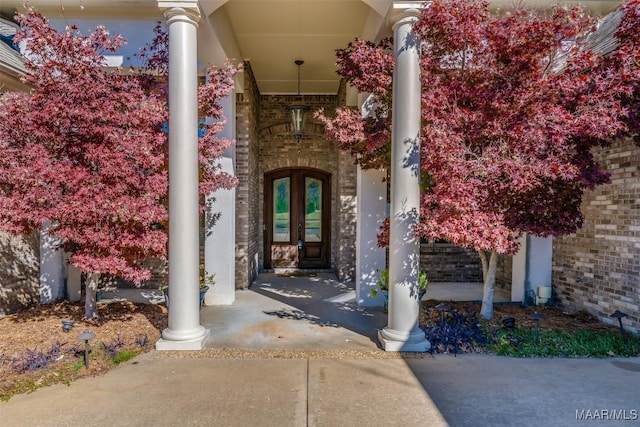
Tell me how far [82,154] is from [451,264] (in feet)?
20.5

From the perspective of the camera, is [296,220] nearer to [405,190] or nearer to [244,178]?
[244,178]

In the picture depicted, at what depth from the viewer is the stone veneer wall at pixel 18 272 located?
484 cm

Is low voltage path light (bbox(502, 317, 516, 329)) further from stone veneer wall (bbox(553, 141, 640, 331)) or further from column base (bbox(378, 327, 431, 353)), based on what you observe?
stone veneer wall (bbox(553, 141, 640, 331))

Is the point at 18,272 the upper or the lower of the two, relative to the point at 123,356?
upper

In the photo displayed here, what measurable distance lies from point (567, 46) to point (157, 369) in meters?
5.25

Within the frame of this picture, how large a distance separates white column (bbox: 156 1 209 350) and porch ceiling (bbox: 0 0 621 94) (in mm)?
483

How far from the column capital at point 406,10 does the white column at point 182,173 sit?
6.60 feet

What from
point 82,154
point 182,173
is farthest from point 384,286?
point 82,154

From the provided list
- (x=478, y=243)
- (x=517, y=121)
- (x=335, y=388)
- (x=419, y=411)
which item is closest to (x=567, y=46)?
(x=517, y=121)

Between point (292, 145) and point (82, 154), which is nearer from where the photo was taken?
point (82, 154)

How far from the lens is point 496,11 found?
4652 millimetres

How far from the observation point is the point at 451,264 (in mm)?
7109

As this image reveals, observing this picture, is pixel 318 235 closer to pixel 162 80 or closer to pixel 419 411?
pixel 162 80

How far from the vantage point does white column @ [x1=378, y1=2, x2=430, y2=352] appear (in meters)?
3.73
